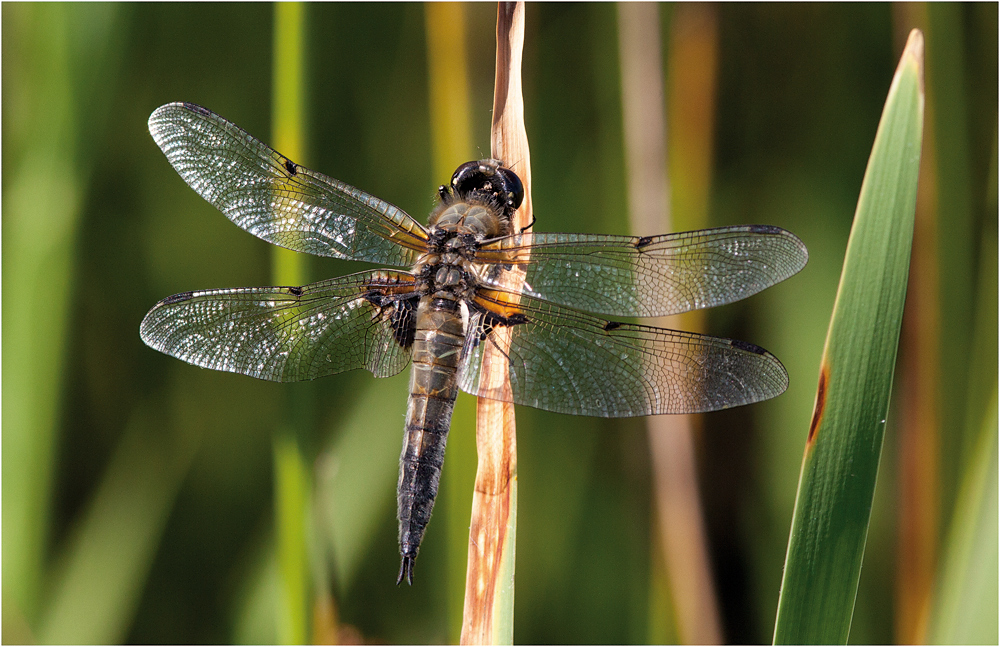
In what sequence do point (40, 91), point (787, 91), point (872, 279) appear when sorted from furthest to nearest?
point (787, 91) < point (40, 91) < point (872, 279)

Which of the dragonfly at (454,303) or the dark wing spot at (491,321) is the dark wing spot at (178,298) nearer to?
the dragonfly at (454,303)

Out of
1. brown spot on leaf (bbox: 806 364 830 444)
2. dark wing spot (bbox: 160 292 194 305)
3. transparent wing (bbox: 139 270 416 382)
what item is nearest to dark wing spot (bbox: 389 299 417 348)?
transparent wing (bbox: 139 270 416 382)

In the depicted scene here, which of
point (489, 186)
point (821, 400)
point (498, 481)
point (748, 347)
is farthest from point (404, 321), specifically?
point (821, 400)

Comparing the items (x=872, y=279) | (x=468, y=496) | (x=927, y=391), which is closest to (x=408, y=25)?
(x=468, y=496)

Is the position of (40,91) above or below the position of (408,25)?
below

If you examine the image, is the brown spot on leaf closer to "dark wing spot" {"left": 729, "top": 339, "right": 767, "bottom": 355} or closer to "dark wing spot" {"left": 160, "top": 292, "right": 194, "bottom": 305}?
"dark wing spot" {"left": 729, "top": 339, "right": 767, "bottom": 355}

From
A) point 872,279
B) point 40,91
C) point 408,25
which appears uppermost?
point 408,25

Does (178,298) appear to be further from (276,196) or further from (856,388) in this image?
(856,388)

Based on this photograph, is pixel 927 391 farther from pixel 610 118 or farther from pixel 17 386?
pixel 17 386
